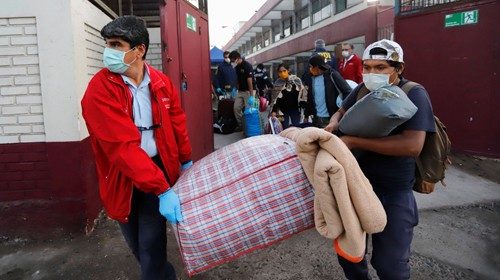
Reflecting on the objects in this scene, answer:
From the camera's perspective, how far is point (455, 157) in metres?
6.62

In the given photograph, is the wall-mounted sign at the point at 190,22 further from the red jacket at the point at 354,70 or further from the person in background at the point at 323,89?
the red jacket at the point at 354,70

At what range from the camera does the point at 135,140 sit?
7.00ft

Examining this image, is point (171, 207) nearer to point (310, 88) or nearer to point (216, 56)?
point (310, 88)

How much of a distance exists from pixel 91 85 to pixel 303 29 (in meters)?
22.4

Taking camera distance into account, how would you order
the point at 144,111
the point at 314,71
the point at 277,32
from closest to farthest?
the point at 144,111
the point at 314,71
the point at 277,32

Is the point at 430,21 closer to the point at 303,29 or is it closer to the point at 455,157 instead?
the point at 455,157

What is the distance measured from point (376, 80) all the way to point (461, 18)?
5089mm

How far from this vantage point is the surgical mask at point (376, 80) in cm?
224

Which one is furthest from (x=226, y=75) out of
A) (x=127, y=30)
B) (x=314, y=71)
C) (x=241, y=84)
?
(x=127, y=30)

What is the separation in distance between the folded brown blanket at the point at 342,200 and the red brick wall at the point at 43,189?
275 centimetres

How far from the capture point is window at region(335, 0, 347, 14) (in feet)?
55.4

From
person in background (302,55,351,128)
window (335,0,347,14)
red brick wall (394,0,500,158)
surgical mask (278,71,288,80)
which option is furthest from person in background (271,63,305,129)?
window (335,0,347,14)

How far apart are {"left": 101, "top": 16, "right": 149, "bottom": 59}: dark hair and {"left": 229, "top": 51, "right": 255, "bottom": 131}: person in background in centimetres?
615

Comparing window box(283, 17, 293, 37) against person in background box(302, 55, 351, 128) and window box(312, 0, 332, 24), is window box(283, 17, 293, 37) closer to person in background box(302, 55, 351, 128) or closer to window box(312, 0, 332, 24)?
window box(312, 0, 332, 24)
